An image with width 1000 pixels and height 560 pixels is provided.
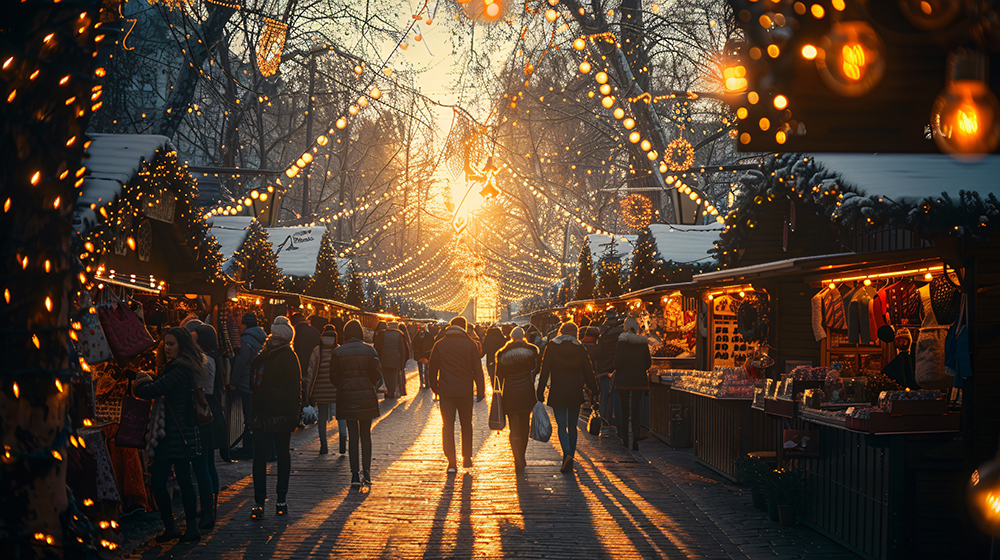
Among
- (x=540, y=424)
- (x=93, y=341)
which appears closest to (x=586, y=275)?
(x=540, y=424)

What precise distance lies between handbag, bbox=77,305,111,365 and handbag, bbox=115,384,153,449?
0.68m

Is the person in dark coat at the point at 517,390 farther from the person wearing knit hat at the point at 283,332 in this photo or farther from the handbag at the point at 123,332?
the handbag at the point at 123,332

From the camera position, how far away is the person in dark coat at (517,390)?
1048 centimetres

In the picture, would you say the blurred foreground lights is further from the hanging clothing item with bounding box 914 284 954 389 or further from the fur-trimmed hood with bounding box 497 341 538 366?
the fur-trimmed hood with bounding box 497 341 538 366

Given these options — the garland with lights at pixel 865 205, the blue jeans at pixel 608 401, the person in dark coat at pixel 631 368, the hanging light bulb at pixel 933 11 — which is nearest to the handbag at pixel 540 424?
the person in dark coat at pixel 631 368

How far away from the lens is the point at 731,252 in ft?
40.3

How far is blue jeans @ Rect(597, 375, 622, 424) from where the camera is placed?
13.6 m

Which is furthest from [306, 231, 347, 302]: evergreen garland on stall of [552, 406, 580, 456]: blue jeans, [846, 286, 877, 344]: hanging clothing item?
[846, 286, 877, 344]: hanging clothing item

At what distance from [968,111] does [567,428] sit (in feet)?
26.7

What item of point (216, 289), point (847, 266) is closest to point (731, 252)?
point (847, 266)

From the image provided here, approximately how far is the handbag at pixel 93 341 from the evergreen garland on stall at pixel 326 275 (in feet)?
41.4

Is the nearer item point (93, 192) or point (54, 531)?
point (54, 531)

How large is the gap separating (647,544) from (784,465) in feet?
7.24

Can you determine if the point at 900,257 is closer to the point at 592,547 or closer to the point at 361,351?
the point at 592,547
